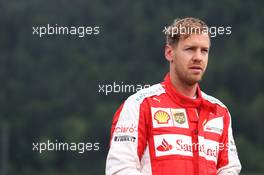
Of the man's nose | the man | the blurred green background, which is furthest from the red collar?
the blurred green background

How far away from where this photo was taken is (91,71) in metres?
31.3

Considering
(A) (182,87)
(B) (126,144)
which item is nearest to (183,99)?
(A) (182,87)

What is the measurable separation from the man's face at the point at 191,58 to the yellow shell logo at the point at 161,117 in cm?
19

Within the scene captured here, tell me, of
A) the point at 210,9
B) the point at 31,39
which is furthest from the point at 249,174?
the point at 31,39

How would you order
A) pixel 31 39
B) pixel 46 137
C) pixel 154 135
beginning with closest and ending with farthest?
pixel 154 135, pixel 46 137, pixel 31 39

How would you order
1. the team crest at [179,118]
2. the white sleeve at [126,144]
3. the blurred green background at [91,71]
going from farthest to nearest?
the blurred green background at [91,71]
the team crest at [179,118]
the white sleeve at [126,144]

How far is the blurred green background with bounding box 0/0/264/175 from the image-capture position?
96.2 ft

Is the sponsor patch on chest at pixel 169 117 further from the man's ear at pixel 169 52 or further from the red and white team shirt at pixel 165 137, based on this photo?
the man's ear at pixel 169 52

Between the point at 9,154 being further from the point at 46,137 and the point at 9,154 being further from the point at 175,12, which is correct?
the point at 175,12

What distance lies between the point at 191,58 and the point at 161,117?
305 mm

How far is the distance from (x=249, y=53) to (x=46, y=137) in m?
7.57

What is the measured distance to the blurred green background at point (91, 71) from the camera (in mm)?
29328

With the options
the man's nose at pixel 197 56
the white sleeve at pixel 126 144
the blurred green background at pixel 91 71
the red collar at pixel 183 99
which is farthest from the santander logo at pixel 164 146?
the blurred green background at pixel 91 71

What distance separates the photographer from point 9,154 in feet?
105
